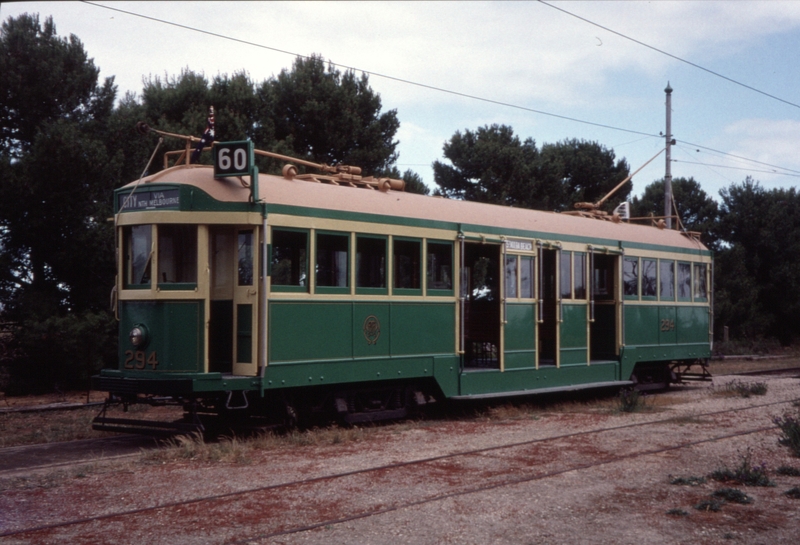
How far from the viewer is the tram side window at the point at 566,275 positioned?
601 inches

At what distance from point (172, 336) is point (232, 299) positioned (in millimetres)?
837

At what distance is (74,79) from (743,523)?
18.5 m

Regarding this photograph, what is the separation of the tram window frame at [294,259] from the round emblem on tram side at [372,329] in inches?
43.5

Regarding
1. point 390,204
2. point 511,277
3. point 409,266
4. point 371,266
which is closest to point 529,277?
point 511,277

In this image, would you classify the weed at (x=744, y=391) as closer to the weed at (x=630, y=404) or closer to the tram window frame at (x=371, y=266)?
the weed at (x=630, y=404)

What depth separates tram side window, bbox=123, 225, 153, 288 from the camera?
35.1 feet

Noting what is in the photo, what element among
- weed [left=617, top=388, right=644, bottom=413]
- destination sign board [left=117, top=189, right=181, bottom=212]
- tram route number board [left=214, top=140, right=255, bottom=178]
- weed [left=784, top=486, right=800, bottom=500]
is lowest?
weed [left=784, top=486, right=800, bottom=500]

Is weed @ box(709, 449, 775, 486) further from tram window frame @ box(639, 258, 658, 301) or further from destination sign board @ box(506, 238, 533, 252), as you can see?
tram window frame @ box(639, 258, 658, 301)

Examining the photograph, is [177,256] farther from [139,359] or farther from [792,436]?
[792,436]

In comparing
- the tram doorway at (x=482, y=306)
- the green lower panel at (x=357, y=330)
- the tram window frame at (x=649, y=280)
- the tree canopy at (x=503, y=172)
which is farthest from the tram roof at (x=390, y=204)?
the tree canopy at (x=503, y=172)

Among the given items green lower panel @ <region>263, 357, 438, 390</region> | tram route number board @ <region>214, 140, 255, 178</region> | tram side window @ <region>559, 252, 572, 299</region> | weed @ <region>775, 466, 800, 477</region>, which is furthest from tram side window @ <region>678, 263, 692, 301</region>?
tram route number board @ <region>214, 140, 255, 178</region>

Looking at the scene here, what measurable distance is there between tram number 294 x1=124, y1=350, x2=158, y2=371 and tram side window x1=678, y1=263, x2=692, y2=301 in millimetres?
11575

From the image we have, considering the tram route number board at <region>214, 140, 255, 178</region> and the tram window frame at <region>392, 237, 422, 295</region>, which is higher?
the tram route number board at <region>214, 140, 255, 178</region>

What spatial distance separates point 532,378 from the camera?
47.6 feet
